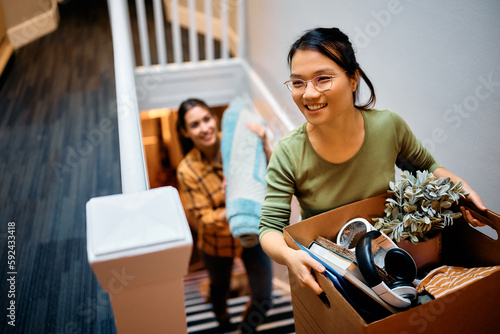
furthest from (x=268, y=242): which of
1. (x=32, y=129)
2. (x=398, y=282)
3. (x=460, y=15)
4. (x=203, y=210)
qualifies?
(x=32, y=129)

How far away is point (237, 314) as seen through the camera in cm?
266

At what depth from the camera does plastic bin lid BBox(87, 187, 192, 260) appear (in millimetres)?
638

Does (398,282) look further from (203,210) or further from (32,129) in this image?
(32,129)

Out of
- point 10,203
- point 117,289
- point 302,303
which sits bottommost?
point 10,203

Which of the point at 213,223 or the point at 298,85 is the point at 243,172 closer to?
the point at 213,223

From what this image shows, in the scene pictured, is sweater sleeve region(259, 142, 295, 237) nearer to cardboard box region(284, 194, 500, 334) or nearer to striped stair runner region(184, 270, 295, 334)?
cardboard box region(284, 194, 500, 334)

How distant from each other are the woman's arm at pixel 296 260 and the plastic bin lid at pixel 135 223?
29 centimetres

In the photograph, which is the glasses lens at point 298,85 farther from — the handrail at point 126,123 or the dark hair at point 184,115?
the dark hair at point 184,115

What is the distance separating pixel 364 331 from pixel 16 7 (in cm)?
432

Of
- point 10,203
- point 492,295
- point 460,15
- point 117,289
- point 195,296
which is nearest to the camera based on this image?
point 117,289

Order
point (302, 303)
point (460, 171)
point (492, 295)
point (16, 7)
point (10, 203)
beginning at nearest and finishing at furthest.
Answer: point (492, 295)
point (302, 303)
point (460, 171)
point (10, 203)
point (16, 7)

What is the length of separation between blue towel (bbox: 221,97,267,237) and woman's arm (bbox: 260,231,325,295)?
966 mm

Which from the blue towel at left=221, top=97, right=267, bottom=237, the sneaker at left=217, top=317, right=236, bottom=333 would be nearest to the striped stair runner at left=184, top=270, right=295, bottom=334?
the sneaker at left=217, top=317, right=236, bottom=333

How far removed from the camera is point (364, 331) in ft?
2.28
